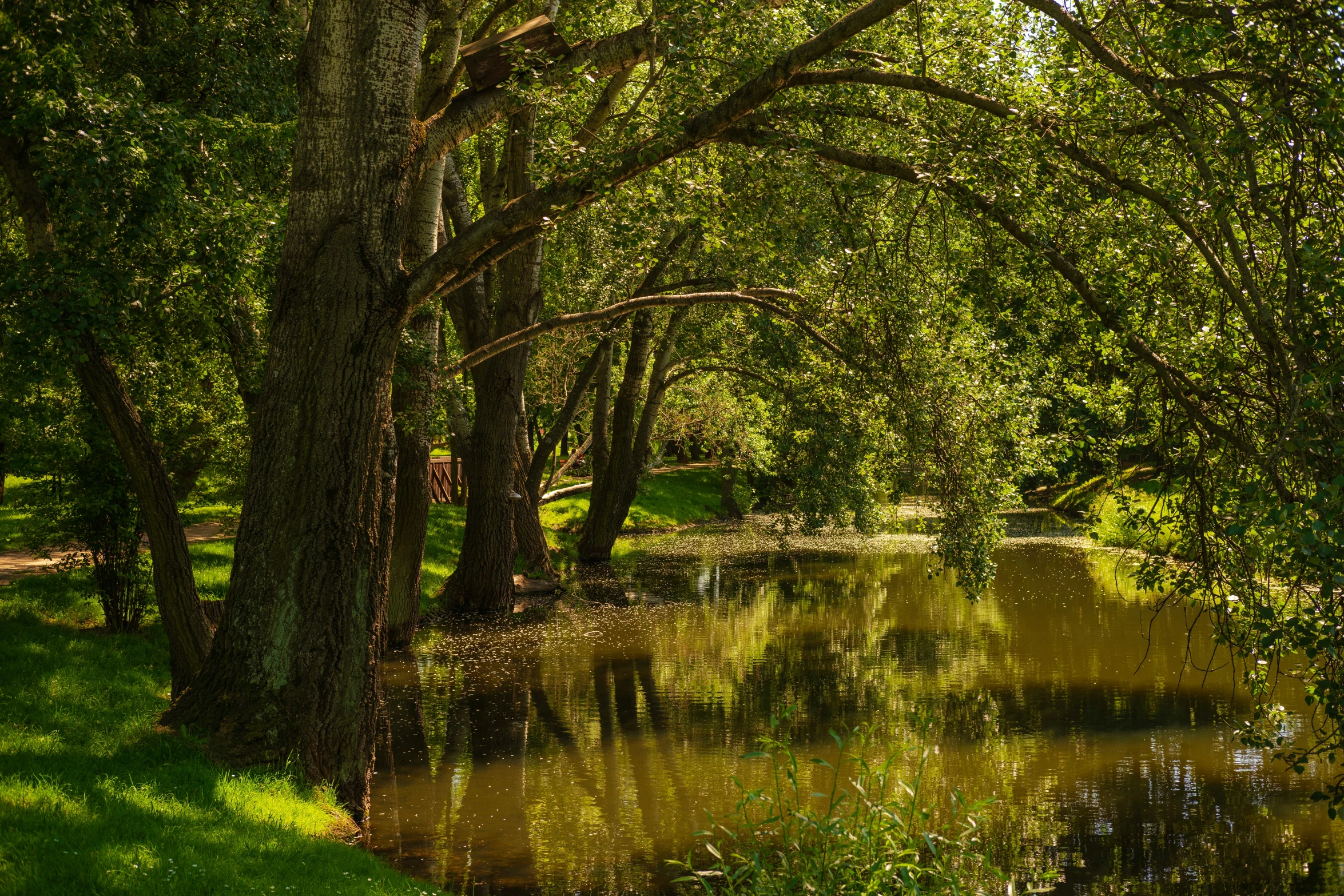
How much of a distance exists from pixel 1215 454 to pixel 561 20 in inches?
409

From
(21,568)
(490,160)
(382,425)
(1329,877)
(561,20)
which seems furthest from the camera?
(490,160)

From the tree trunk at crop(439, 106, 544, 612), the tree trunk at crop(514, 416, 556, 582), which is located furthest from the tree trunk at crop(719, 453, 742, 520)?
the tree trunk at crop(439, 106, 544, 612)

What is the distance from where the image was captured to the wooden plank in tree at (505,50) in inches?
364

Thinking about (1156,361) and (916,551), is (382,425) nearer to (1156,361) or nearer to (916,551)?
(1156,361)

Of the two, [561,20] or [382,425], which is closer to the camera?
[382,425]

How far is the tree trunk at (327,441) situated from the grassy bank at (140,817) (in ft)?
1.67

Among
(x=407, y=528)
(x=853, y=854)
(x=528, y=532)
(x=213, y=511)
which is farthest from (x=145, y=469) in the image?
(x=213, y=511)

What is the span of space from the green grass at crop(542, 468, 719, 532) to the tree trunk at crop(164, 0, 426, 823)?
2499 centimetres

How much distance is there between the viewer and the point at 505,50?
907 cm

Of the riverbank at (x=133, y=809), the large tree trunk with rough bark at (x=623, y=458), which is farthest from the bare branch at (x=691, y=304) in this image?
the large tree trunk with rough bark at (x=623, y=458)

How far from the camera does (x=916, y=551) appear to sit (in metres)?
32.1

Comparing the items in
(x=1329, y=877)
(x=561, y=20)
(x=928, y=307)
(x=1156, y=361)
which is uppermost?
(x=561, y=20)

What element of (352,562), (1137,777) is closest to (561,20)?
(352,562)

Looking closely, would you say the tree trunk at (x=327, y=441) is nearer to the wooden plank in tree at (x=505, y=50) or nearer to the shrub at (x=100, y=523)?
the wooden plank in tree at (x=505, y=50)
